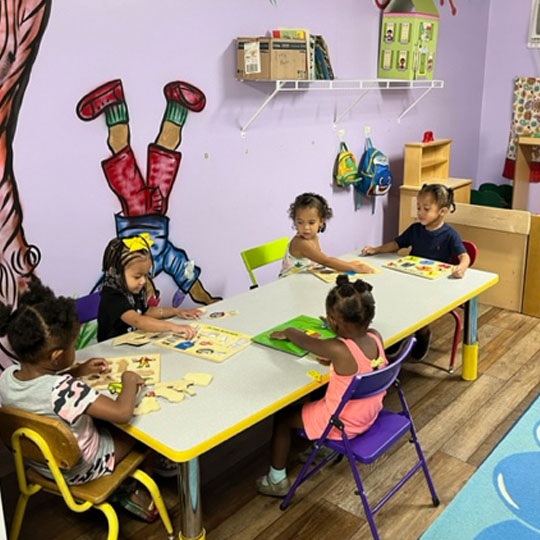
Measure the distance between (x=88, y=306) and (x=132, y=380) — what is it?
821 mm

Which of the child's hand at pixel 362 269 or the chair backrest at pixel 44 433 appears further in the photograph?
the child's hand at pixel 362 269

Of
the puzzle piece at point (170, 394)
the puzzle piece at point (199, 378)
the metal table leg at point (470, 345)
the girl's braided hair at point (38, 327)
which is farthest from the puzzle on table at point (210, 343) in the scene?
the metal table leg at point (470, 345)

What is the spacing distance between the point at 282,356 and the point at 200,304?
1509mm

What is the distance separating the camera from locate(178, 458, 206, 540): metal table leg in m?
1.82

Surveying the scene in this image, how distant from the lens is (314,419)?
2234 millimetres

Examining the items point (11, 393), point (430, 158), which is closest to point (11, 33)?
point (11, 393)

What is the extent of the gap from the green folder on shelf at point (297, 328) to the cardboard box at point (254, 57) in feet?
5.03

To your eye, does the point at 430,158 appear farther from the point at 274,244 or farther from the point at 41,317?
the point at 41,317

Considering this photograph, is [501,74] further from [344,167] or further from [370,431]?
[370,431]

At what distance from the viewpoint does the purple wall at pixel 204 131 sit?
9.00 feet

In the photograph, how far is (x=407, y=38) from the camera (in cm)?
429

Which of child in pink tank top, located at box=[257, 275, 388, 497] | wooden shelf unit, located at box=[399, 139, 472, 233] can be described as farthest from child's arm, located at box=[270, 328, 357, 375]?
wooden shelf unit, located at box=[399, 139, 472, 233]

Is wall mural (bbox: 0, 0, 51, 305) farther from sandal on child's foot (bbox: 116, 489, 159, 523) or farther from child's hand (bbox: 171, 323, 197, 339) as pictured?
sandal on child's foot (bbox: 116, 489, 159, 523)

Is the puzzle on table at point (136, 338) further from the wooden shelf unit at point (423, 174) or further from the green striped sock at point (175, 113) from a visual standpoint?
the wooden shelf unit at point (423, 174)
